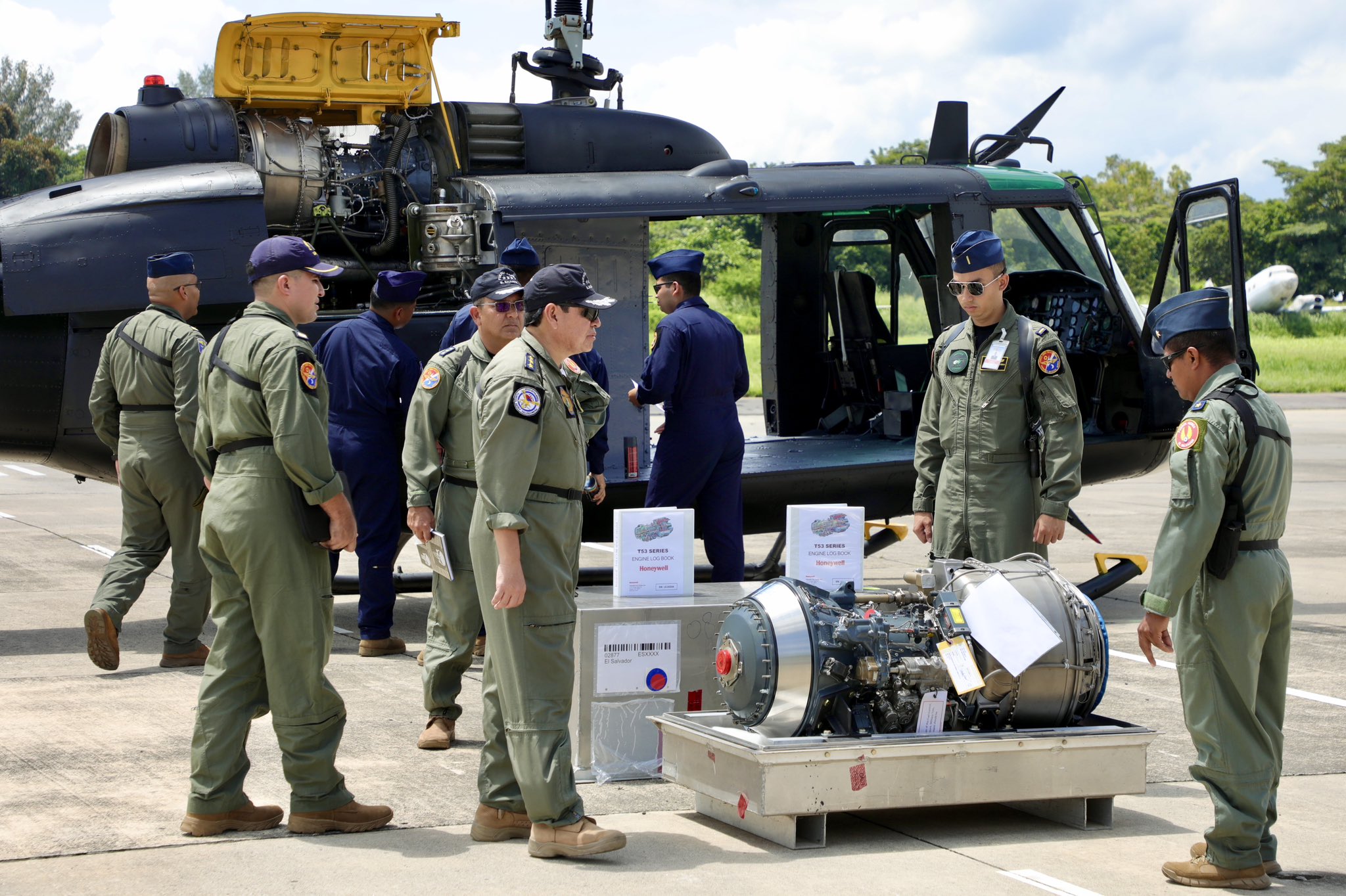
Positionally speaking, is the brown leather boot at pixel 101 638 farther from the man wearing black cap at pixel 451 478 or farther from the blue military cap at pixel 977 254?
the blue military cap at pixel 977 254

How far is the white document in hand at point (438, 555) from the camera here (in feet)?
17.3

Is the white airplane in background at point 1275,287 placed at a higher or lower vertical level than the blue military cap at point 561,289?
higher

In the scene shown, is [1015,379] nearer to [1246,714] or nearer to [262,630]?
[1246,714]

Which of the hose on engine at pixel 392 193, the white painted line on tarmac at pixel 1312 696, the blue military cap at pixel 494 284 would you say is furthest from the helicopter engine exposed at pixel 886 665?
the hose on engine at pixel 392 193

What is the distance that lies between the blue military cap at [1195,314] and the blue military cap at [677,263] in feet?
9.36

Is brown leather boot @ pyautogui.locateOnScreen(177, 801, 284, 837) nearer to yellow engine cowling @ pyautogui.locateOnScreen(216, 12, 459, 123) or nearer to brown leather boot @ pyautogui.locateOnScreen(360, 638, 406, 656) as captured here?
brown leather boot @ pyautogui.locateOnScreen(360, 638, 406, 656)

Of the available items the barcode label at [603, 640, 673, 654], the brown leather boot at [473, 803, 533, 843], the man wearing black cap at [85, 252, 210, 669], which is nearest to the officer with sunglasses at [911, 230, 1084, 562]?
the barcode label at [603, 640, 673, 654]

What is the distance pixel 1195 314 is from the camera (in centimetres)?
448

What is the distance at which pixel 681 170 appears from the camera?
8.73 m

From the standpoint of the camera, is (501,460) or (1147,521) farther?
(1147,521)

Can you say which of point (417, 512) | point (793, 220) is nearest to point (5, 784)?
point (417, 512)

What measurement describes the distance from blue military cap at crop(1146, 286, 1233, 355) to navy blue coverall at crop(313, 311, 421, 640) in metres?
3.86

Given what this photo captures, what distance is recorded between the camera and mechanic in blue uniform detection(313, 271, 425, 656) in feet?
23.5

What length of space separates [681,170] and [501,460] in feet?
15.8
